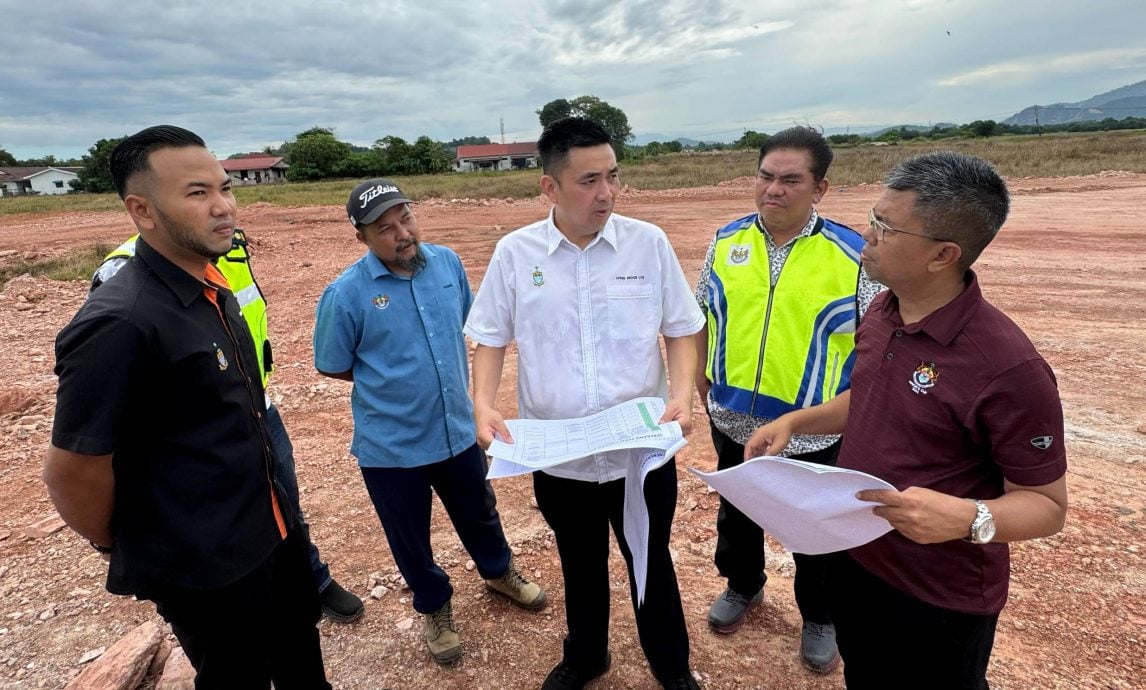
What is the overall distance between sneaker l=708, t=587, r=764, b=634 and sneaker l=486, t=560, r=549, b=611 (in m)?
0.86

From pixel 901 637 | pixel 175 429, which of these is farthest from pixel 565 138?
pixel 901 637

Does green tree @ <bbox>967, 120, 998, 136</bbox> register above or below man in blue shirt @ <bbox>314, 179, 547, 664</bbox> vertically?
above

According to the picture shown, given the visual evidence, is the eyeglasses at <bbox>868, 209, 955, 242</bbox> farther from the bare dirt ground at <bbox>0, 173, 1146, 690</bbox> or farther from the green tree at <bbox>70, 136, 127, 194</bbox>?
the green tree at <bbox>70, 136, 127, 194</bbox>

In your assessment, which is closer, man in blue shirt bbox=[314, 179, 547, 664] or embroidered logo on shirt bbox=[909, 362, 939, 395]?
embroidered logo on shirt bbox=[909, 362, 939, 395]

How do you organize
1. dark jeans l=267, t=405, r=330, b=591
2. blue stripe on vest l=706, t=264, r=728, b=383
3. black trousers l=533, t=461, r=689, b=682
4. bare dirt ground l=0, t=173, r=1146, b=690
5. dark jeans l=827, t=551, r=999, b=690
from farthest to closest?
dark jeans l=267, t=405, r=330, b=591
bare dirt ground l=0, t=173, r=1146, b=690
blue stripe on vest l=706, t=264, r=728, b=383
black trousers l=533, t=461, r=689, b=682
dark jeans l=827, t=551, r=999, b=690

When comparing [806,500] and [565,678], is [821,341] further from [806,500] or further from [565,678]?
[565,678]

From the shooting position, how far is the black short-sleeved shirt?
1602 millimetres

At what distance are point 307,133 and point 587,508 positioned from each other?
6629 centimetres

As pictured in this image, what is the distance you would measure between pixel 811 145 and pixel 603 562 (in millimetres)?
1892

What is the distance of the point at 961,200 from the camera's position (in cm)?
152

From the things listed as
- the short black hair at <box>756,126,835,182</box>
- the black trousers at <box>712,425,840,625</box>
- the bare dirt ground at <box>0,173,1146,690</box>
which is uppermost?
the short black hair at <box>756,126,835,182</box>

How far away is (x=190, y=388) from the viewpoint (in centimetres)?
180

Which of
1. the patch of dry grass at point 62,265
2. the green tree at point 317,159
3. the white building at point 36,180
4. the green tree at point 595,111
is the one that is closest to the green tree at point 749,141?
the green tree at point 595,111

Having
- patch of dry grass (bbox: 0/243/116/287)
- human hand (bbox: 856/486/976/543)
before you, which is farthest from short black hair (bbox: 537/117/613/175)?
patch of dry grass (bbox: 0/243/116/287)
